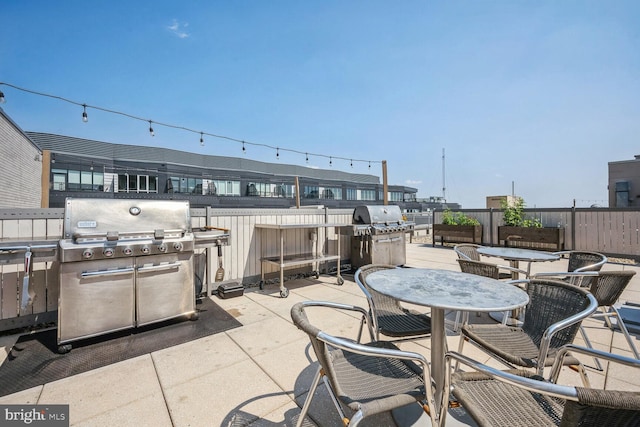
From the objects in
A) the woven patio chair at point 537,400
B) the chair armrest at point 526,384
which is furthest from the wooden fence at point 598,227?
the chair armrest at point 526,384

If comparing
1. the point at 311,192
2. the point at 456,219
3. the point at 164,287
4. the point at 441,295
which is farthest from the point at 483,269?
the point at 311,192

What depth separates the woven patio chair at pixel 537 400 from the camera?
0.69 metres

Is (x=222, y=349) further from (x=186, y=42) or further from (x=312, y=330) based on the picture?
(x=186, y=42)

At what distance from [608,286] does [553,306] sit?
99cm

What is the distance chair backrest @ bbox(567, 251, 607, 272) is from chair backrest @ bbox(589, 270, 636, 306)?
1.40ft

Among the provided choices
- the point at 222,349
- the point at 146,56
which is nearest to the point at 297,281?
the point at 222,349

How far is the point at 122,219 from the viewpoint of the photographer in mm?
2883

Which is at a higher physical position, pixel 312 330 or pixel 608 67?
pixel 608 67

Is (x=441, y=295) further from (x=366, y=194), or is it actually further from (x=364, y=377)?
(x=366, y=194)

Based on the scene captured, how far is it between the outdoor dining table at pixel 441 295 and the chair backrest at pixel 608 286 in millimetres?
1252

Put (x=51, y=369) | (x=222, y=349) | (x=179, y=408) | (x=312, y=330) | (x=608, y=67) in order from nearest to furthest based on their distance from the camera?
1. (x=312, y=330)
2. (x=179, y=408)
3. (x=51, y=369)
4. (x=222, y=349)
5. (x=608, y=67)

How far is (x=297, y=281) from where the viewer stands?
495 cm

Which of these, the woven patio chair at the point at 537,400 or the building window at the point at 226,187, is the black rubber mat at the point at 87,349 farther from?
the building window at the point at 226,187

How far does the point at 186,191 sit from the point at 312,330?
1869 cm
